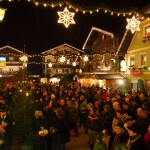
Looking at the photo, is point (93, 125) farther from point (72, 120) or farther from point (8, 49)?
Result: point (8, 49)

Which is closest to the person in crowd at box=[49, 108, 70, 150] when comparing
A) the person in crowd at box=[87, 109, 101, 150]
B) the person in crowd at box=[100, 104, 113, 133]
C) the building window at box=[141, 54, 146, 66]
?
the person in crowd at box=[87, 109, 101, 150]

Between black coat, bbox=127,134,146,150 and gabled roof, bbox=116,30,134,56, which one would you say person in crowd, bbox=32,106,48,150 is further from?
gabled roof, bbox=116,30,134,56


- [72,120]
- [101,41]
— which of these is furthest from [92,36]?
[72,120]

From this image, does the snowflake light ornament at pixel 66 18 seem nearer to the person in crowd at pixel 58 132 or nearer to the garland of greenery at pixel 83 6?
the garland of greenery at pixel 83 6

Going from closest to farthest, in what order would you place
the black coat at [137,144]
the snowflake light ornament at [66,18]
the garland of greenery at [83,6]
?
1. the black coat at [137,144]
2. the garland of greenery at [83,6]
3. the snowflake light ornament at [66,18]

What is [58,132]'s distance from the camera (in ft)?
25.8

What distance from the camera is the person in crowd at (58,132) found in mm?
7816

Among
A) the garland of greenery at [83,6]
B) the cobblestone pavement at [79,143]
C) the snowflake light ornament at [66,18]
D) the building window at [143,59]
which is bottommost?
the cobblestone pavement at [79,143]

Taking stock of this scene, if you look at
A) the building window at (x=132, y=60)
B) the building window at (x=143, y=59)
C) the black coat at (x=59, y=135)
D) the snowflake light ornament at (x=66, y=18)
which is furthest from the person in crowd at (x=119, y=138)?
the building window at (x=132, y=60)

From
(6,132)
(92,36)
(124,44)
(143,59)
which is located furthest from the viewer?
(92,36)

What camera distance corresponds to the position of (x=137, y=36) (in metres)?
23.4

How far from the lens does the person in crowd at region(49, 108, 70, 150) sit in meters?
7.82

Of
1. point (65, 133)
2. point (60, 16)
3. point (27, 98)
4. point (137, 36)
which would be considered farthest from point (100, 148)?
point (137, 36)

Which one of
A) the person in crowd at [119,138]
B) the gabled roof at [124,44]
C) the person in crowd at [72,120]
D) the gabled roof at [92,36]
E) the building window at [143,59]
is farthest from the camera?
the gabled roof at [92,36]
